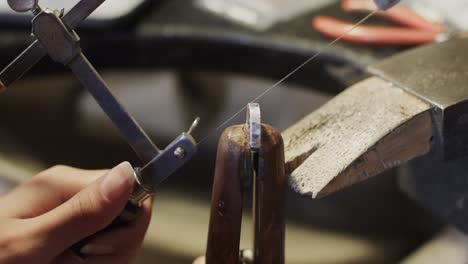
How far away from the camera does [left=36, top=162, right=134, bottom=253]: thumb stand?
1.34 feet

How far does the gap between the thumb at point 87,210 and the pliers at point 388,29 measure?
412 millimetres

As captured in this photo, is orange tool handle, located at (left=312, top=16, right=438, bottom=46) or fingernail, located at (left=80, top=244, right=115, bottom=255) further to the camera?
orange tool handle, located at (left=312, top=16, right=438, bottom=46)

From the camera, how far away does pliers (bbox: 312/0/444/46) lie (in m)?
0.74

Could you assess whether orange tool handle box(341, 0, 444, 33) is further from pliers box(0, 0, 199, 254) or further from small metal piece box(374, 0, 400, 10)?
pliers box(0, 0, 199, 254)

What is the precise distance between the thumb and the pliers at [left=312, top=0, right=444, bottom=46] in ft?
1.35

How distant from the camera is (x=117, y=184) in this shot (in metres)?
0.41

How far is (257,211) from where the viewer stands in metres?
0.40

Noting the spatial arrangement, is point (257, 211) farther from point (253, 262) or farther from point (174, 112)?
point (174, 112)

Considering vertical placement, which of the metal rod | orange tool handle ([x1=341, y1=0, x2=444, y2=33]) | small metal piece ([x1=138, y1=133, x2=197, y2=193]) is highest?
orange tool handle ([x1=341, y1=0, x2=444, y2=33])

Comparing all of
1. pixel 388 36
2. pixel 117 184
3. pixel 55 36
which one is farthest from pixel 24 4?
pixel 388 36

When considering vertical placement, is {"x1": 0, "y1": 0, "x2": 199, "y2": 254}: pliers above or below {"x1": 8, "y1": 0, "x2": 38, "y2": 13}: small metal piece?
below

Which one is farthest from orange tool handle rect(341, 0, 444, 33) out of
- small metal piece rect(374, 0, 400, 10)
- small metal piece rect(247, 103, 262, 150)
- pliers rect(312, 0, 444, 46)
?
small metal piece rect(247, 103, 262, 150)

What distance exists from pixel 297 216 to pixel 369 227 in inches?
3.7

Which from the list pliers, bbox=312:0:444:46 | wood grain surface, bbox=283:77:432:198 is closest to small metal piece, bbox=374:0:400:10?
wood grain surface, bbox=283:77:432:198
